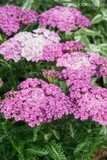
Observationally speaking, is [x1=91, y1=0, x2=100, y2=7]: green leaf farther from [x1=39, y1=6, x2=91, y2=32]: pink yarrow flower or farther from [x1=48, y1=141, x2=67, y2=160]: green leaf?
[x1=48, y1=141, x2=67, y2=160]: green leaf

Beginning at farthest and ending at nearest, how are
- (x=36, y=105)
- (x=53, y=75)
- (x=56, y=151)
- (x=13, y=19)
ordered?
(x=13, y=19) < (x=53, y=75) < (x=56, y=151) < (x=36, y=105)

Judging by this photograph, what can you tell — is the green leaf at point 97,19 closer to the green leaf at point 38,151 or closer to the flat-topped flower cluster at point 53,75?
the flat-topped flower cluster at point 53,75

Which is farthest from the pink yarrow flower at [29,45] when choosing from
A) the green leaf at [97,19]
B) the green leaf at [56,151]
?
the green leaf at [97,19]

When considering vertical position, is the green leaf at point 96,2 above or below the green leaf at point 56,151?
above

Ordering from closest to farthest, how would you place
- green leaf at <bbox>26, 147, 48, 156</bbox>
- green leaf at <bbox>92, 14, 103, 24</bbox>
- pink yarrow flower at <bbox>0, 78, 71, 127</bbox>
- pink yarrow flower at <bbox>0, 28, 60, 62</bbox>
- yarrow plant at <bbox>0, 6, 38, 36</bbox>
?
pink yarrow flower at <bbox>0, 78, 71, 127</bbox> < green leaf at <bbox>26, 147, 48, 156</bbox> < pink yarrow flower at <bbox>0, 28, 60, 62</bbox> < yarrow plant at <bbox>0, 6, 38, 36</bbox> < green leaf at <bbox>92, 14, 103, 24</bbox>

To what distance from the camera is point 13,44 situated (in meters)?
4.12

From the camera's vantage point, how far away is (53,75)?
12.5 feet

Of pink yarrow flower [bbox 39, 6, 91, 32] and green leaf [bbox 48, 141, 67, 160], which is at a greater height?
pink yarrow flower [bbox 39, 6, 91, 32]

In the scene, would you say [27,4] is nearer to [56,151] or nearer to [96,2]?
[96,2]

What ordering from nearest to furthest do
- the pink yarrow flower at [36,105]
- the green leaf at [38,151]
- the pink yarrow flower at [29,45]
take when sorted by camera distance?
the pink yarrow flower at [36,105] → the green leaf at [38,151] → the pink yarrow flower at [29,45]

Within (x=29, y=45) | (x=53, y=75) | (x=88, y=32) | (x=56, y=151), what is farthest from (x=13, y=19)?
(x=56, y=151)

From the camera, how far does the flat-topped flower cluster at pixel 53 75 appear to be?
3.41 meters

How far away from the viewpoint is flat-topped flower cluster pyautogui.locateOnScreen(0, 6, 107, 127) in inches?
134

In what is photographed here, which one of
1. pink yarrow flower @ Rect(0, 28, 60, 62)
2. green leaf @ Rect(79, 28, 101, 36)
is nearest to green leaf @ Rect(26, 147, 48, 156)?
pink yarrow flower @ Rect(0, 28, 60, 62)
